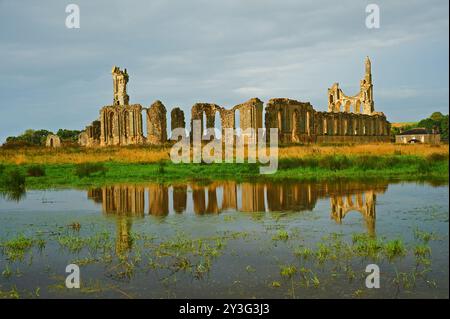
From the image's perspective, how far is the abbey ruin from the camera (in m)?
43.2

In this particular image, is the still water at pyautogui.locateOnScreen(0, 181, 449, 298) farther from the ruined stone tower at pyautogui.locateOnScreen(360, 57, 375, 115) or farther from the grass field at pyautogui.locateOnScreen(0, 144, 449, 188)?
the ruined stone tower at pyautogui.locateOnScreen(360, 57, 375, 115)

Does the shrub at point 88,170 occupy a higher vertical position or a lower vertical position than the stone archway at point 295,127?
lower

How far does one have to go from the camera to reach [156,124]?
44.0 metres

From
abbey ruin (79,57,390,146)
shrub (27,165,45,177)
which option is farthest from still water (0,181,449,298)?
abbey ruin (79,57,390,146)

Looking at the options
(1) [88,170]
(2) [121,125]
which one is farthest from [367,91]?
(1) [88,170]

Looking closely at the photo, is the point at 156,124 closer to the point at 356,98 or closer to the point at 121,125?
the point at 121,125

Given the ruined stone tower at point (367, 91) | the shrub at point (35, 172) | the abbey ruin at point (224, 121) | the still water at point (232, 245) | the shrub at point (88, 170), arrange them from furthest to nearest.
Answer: the ruined stone tower at point (367, 91) → the abbey ruin at point (224, 121) → the shrub at point (35, 172) → the shrub at point (88, 170) → the still water at point (232, 245)

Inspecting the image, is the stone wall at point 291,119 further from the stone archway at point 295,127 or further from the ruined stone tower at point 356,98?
the ruined stone tower at point 356,98

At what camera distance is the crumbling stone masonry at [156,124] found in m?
43.9

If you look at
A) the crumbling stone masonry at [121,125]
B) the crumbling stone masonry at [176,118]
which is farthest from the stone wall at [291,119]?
the crumbling stone masonry at [121,125]

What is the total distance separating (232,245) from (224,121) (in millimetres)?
37028
